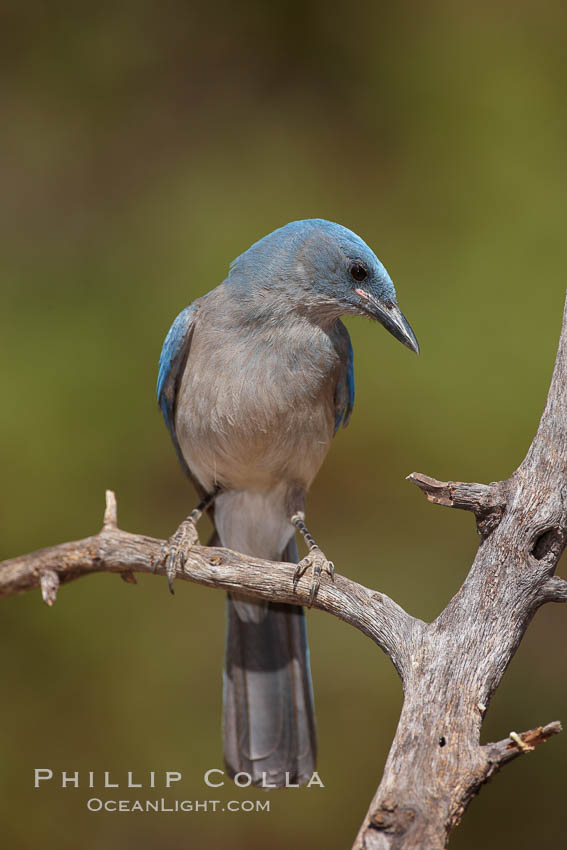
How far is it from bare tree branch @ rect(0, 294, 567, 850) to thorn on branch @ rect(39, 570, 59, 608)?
96 cm

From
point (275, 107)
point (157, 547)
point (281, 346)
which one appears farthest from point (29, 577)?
point (275, 107)

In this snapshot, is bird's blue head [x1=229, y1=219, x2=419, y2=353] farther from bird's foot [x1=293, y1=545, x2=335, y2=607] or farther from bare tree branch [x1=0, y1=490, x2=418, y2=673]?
bare tree branch [x1=0, y1=490, x2=418, y2=673]

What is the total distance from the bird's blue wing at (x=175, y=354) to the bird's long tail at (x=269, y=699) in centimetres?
82

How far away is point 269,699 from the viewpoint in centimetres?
307

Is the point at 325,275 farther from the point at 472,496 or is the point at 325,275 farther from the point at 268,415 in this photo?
the point at 472,496

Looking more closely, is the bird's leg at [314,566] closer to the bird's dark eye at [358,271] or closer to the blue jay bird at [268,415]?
the blue jay bird at [268,415]

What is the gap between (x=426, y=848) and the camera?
169cm

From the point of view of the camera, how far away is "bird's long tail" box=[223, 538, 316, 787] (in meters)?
3.00

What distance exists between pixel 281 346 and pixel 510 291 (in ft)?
6.99

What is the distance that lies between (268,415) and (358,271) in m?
0.55

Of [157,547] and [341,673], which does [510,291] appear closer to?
[341,673]

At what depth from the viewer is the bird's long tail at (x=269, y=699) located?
118 inches

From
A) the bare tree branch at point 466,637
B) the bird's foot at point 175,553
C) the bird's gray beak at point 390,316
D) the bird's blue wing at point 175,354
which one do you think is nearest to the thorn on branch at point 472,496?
the bare tree branch at point 466,637

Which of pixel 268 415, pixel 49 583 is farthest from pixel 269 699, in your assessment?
pixel 268 415
